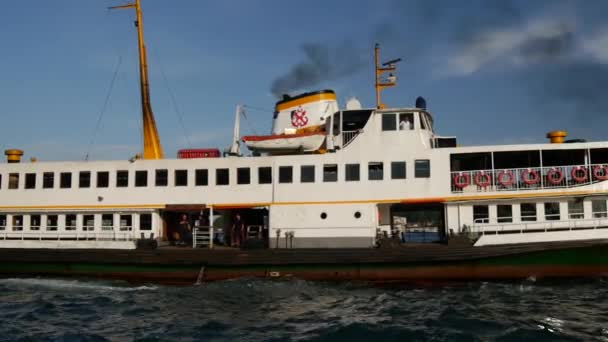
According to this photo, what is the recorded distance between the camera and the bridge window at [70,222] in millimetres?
20219

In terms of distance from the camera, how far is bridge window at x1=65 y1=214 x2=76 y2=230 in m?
20.2

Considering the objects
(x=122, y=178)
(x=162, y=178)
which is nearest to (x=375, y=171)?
(x=162, y=178)

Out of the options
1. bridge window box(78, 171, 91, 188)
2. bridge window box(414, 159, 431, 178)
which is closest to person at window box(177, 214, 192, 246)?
bridge window box(78, 171, 91, 188)

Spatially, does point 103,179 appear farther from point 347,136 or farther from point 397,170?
point 397,170

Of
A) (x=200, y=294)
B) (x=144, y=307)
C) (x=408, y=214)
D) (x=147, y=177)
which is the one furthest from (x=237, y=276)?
(x=408, y=214)

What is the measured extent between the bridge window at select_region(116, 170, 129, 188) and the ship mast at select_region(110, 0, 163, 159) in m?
1.56

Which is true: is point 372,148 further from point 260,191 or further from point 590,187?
point 590,187

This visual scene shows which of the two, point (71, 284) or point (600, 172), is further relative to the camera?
point (71, 284)

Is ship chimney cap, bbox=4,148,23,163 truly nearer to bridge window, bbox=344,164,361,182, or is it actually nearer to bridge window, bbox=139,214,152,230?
bridge window, bbox=139,214,152,230

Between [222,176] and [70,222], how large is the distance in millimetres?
6443

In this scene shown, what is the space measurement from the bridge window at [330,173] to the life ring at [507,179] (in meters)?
5.52

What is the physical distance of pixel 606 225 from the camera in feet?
54.3

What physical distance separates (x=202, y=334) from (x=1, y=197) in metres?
13.6

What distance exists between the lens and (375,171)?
18.3m
